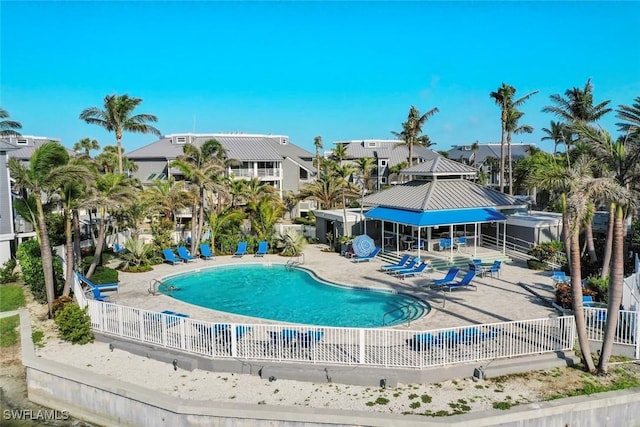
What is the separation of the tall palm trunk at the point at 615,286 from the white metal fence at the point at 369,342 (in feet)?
3.41

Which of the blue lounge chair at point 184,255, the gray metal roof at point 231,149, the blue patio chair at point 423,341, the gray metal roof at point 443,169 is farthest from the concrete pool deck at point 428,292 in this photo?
the gray metal roof at point 231,149

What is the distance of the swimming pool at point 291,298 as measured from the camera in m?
18.1

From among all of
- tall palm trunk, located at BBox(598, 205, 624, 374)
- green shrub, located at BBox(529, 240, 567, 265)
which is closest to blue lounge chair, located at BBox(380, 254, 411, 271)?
green shrub, located at BBox(529, 240, 567, 265)

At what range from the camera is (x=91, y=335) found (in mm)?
15133

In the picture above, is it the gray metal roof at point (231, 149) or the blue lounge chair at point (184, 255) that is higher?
the gray metal roof at point (231, 149)

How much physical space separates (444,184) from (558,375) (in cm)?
1817

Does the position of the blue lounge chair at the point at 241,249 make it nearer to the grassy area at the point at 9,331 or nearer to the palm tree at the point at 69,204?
the palm tree at the point at 69,204

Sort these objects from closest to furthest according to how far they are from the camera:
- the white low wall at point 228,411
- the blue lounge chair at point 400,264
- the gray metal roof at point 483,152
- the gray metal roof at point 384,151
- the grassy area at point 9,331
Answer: the white low wall at point 228,411 < the grassy area at point 9,331 < the blue lounge chair at point 400,264 < the gray metal roof at point 384,151 < the gray metal roof at point 483,152

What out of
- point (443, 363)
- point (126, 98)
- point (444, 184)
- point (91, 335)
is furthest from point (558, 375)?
point (126, 98)

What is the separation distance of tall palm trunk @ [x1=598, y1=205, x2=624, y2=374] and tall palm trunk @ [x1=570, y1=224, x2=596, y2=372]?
0.33 m

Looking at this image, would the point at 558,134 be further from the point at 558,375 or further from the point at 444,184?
the point at 558,375

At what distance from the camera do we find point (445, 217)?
26.2 metres

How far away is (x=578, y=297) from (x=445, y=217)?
46.5 ft

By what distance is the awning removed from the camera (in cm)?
2580
